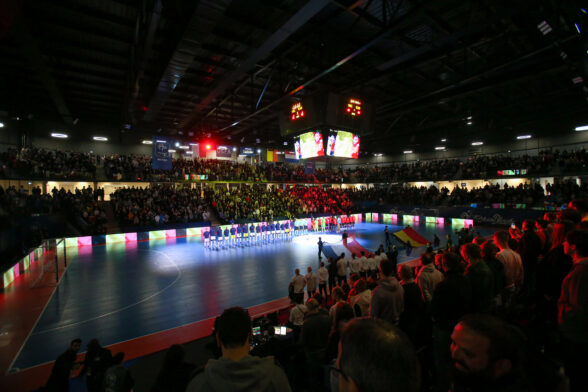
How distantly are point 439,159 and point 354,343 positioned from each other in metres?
39.6

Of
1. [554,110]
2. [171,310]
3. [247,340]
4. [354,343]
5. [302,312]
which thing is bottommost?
[171,310]

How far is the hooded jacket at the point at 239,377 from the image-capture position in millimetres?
1348

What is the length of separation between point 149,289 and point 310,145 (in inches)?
383

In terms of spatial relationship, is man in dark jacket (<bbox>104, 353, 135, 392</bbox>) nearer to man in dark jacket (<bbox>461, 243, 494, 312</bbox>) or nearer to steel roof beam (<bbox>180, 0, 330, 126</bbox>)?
man in dark jacket (<bbox>461, 243, 494, 312</bbox>)

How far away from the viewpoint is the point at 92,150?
26609 mm

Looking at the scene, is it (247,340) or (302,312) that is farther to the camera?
(302,312)

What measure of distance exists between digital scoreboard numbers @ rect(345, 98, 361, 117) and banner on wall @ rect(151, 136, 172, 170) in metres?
11.5

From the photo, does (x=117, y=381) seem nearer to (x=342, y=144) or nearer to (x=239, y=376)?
(x=239, y=376)

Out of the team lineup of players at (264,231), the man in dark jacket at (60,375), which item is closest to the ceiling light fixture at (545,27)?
the man in dark jacket at (60,375)

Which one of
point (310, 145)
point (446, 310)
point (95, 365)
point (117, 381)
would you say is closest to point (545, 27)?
point (310, 145)

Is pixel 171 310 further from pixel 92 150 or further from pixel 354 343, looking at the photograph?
pixel 92 150

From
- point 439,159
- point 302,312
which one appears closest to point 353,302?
point 302,312

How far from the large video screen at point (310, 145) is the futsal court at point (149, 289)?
17.1ft

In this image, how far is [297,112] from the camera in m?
14.3
